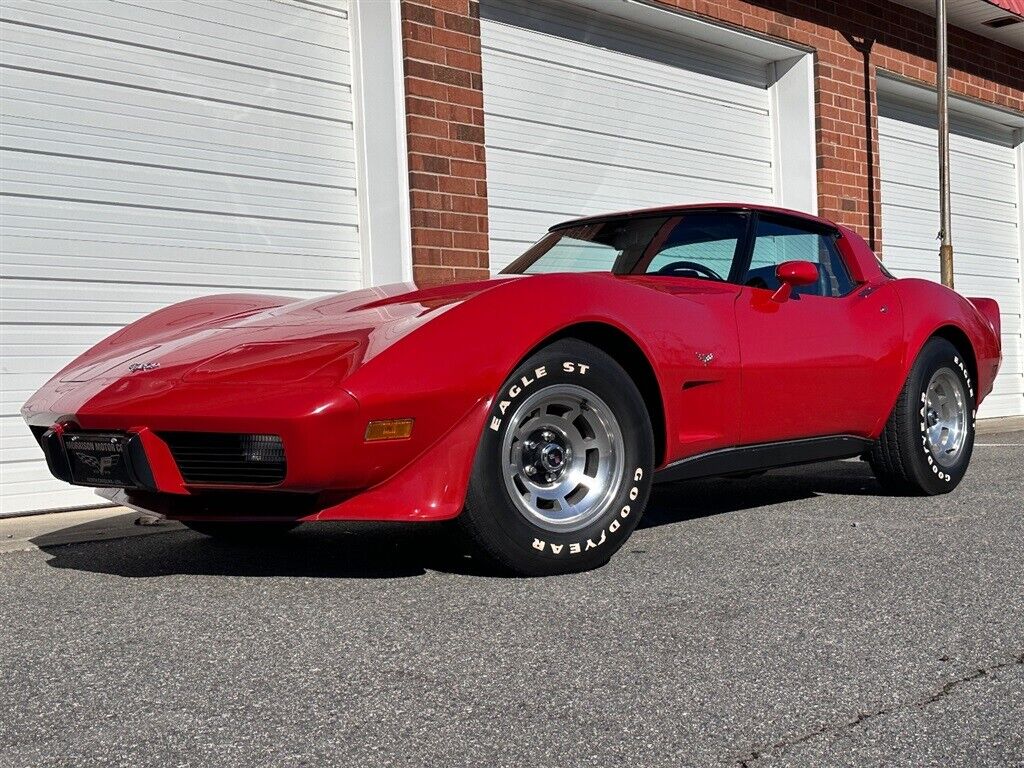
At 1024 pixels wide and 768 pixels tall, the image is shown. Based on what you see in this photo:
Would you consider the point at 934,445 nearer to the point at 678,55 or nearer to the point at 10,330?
the point at 10,330

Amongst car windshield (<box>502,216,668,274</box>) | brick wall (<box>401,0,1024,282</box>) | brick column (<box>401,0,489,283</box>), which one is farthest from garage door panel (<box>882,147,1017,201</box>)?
car windshield (<box>502,216,668,274</box>)

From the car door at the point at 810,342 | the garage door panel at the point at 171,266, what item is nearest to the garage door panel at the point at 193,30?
the garage door panel at the point at 171,266

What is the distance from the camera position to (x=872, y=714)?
2070 millimetres

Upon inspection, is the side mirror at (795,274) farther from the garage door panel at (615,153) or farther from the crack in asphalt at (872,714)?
the garage door panel at (615,153)

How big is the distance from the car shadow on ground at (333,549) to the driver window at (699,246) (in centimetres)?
95

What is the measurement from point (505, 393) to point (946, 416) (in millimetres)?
2883

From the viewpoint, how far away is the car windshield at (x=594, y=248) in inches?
175

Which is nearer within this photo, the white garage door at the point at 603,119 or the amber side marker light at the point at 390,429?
the amber side marker light at the point at 390,429

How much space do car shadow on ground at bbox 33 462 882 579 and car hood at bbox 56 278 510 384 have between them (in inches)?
23.0

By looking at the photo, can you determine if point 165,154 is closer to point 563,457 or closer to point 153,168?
point 153,168

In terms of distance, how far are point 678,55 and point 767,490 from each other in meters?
5.45

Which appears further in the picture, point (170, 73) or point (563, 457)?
point (170, 73)

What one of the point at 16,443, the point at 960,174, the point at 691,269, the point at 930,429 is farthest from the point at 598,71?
the point at 960,174

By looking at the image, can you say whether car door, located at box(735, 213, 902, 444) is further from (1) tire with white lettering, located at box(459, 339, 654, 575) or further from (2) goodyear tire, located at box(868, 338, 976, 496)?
(1) tire with white lettering, located at box(459, 339, 654, 575)
